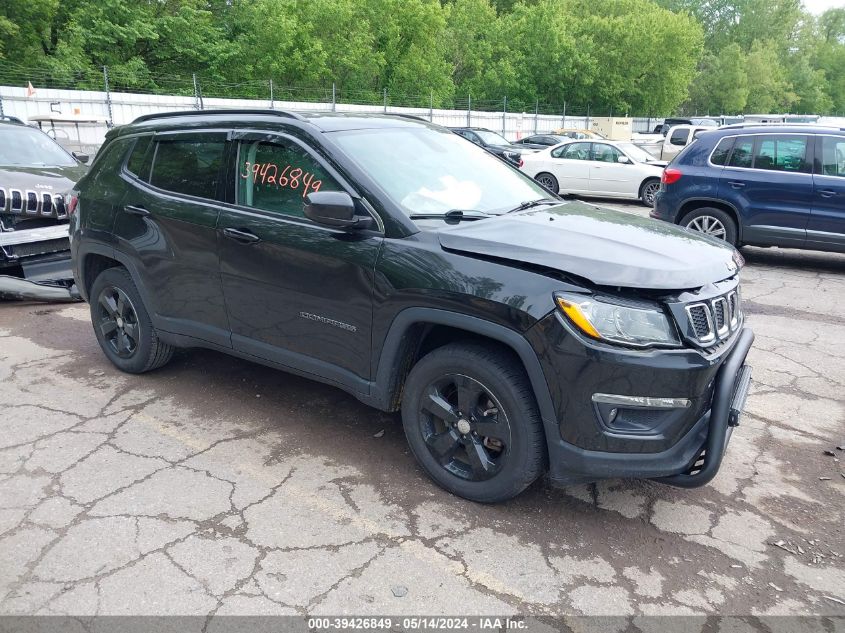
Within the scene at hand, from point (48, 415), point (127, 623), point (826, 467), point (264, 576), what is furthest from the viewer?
point (48, 415)

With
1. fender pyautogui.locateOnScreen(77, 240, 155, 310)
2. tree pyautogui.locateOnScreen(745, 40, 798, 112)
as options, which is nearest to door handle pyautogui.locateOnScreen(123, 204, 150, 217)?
fender pyautogui.locateOnScreen(77, 240, 155, 310)

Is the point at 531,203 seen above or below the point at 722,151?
below

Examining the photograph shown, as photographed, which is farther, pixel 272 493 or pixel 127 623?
pixel 272 493

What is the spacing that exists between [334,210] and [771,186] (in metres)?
6.91

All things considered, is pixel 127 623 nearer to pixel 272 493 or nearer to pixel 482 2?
pixel 272 493

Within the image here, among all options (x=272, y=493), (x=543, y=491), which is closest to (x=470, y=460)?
(x=543, y=491)

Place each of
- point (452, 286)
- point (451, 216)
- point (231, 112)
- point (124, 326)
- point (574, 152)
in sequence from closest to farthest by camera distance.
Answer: point (452, 286) < point (451, 216) < point (231, 112) < point (124, 326) < point (574, 152)

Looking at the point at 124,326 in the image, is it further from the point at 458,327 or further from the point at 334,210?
the point at 458,327

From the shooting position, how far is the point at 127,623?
8.15 feet

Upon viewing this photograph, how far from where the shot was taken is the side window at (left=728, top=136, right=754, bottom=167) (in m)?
8.46

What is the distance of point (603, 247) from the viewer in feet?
9.89

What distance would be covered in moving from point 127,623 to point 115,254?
9.04 feet

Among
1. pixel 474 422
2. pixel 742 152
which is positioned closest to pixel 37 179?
pixel 474 422

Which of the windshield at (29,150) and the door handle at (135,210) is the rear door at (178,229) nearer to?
the door handle at (135,210)
